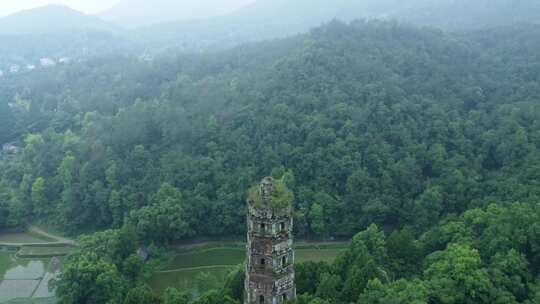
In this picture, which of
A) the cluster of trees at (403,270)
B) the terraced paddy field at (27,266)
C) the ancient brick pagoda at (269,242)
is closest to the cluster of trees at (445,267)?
the cluster of trees at (403,270)

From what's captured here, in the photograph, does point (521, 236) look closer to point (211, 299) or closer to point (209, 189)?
point (211, 299)

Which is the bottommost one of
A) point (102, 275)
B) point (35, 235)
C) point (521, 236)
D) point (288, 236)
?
point (35, 235)

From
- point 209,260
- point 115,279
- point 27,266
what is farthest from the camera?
point 27,266

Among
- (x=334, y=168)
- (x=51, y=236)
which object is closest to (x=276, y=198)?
(x=334, y=168)

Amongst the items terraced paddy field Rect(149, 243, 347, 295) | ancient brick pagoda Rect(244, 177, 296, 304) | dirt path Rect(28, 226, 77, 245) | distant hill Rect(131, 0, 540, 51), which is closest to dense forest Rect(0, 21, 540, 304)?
dirt path Rect(28, 226, 77, 245)

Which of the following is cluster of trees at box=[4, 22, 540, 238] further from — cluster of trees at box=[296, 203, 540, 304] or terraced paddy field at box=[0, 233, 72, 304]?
cluster of trees at box=[296, 203, 540, 304]

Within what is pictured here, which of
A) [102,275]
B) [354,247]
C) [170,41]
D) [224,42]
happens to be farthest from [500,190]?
[170,41]

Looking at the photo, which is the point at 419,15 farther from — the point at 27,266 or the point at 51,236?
the point at 27,266
